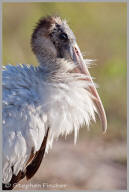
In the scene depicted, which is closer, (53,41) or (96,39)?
(53,41)

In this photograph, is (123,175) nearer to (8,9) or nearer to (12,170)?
(12,170)

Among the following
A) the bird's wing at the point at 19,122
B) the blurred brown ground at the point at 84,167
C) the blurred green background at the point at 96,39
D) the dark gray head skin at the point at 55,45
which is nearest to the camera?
the bird's wing at the point at 19,122

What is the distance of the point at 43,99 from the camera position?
2863 mm

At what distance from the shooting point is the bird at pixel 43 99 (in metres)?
2.79

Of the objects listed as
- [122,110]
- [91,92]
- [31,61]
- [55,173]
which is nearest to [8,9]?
[31,61]

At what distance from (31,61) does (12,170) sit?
2.74m

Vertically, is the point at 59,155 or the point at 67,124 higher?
the point at 67,124

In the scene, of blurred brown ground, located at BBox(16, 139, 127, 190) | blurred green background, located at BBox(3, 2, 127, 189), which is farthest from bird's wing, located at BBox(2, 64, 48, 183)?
blurred green background, located at BBox(3, 2, 127, 189)

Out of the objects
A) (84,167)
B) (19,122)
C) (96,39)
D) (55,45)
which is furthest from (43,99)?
(96,39)

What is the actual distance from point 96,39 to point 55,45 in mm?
2965

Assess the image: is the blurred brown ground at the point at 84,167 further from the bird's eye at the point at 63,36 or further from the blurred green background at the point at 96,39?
the bird's eye at the point at 63,36

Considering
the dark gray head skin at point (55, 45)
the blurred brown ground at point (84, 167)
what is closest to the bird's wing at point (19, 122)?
the dark gray head skin at point (55, 45)

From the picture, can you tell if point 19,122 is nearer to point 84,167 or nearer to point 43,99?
point 43,99

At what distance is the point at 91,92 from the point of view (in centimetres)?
314
